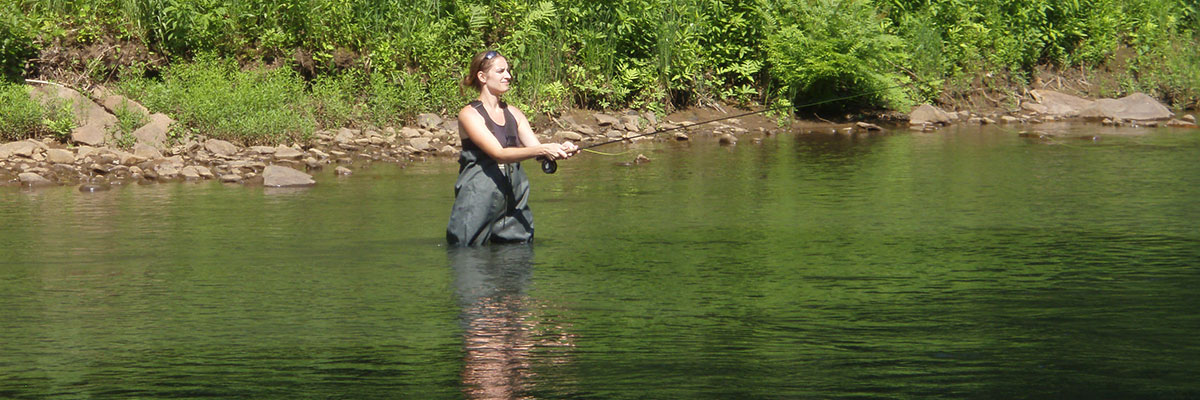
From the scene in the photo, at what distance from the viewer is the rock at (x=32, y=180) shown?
38.8ft

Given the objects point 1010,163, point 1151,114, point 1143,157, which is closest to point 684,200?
point 1010,163

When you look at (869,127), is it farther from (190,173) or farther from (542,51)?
(190,173)

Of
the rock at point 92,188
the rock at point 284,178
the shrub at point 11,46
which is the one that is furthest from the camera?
the shrub at point 11,46

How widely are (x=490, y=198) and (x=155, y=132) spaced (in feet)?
20.0

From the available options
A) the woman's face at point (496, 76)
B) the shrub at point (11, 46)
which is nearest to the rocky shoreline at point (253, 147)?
the shrub at point (11, 46)

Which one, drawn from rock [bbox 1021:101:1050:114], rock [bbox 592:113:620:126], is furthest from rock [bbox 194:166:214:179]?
rock [bbox 1021:101:1050:114]

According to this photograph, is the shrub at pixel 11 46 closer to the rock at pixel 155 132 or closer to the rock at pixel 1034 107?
the rock at pixel 155 132

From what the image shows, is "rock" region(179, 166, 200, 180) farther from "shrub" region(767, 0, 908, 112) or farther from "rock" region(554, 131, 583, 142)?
"shrub" region(767, 0, 908, 112)

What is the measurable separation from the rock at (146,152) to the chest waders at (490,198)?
5346 millimetres

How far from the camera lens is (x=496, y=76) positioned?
8398 mm

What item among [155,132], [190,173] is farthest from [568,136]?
[190,173]

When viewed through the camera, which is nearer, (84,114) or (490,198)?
(490,198)

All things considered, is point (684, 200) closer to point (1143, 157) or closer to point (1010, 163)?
point (1010, 163)

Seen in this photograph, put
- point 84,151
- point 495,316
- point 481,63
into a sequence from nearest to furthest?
point 495,316
point 481,63
point 84,151
